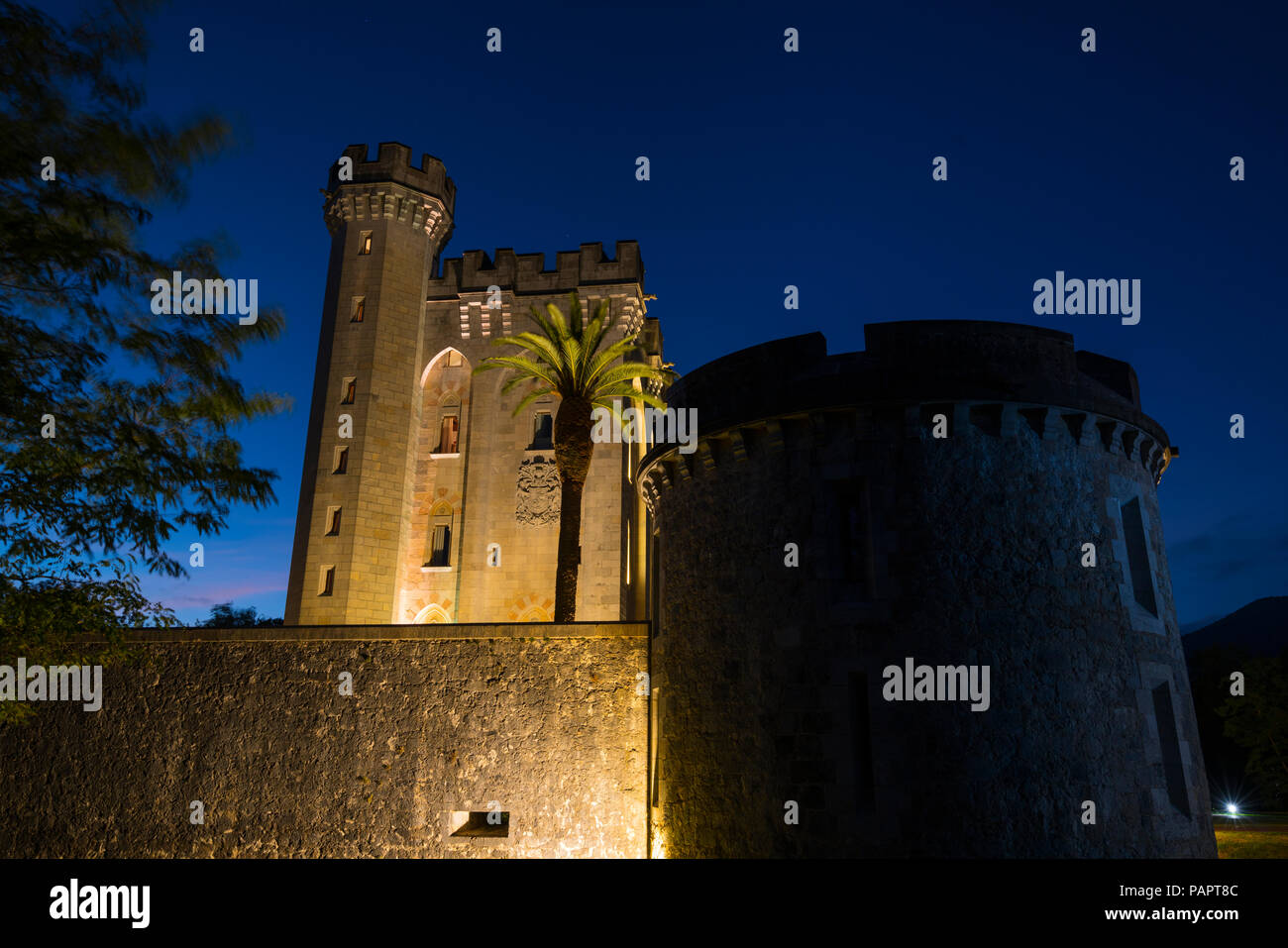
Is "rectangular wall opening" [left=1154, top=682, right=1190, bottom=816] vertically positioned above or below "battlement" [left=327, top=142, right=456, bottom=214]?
below

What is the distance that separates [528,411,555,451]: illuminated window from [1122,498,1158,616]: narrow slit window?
66.0ft

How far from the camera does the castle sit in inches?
391

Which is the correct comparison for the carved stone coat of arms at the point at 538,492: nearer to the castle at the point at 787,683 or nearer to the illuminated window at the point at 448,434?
the illuminated window at the point at 448,434

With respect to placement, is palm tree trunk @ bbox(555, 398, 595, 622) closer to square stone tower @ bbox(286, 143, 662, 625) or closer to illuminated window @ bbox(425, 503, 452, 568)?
square stone tower @ bbox(286, 143, 662, 625)

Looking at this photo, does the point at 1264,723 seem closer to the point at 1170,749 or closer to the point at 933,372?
the point at 1170,749

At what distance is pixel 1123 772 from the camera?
10.0 meters

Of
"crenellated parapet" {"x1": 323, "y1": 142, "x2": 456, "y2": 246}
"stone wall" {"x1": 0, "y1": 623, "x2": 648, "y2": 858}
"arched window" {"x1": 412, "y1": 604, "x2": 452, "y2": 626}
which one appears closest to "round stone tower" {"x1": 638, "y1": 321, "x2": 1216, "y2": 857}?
"stone wall" {"x1": 0, "y1": 623, "x2": 648, "y2": 858}

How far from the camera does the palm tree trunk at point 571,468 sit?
66.8 feet

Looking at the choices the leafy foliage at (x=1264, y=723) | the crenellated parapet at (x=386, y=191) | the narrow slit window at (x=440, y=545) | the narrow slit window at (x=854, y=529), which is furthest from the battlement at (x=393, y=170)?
the leafy foliage at (x=1264, y=723)

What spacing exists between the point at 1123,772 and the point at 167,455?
13.2 m

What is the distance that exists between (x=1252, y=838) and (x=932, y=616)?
17.8 metres

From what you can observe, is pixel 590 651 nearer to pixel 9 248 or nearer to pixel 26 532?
pixel 26 532

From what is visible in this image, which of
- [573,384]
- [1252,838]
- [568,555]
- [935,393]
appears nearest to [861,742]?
[935,393]
